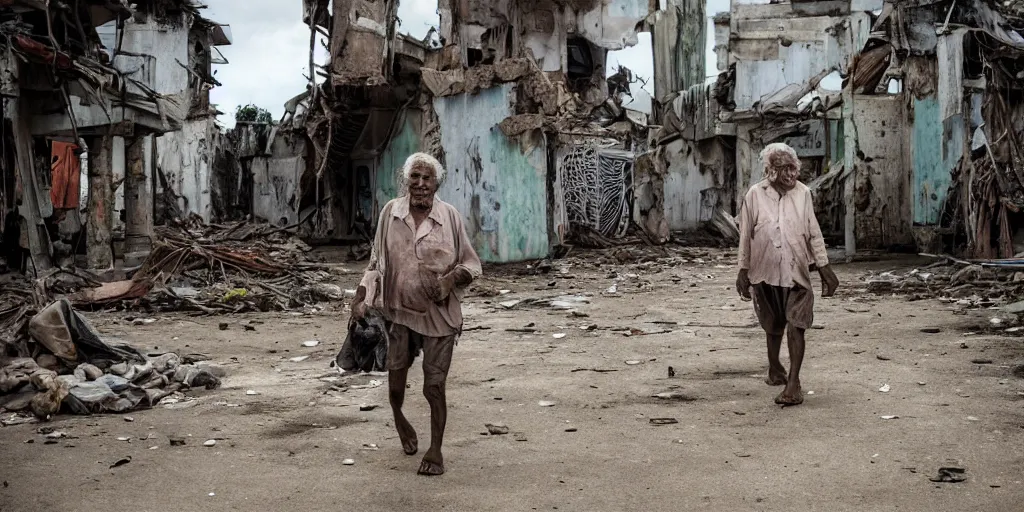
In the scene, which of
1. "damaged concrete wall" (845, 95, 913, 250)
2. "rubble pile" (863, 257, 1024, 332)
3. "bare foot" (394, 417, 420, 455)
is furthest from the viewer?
"damaged concrete wall" (845, 95, 913, 250)

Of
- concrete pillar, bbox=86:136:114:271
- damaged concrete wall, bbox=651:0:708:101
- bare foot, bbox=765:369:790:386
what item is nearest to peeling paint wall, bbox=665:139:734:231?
damaged concrete wall, bbox=651:0:708:101

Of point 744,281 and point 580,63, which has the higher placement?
point 580,63

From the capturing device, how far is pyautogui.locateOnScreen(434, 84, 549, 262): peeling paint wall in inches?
702

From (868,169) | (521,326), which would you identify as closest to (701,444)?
(521,326)

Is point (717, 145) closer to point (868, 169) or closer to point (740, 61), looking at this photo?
point (740, 61)

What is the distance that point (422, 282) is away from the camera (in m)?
4.83

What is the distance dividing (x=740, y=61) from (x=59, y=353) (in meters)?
21.6

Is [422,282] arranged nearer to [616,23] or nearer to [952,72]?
[952,72]

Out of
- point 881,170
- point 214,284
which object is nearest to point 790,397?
point 214,284

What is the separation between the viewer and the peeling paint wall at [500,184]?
17.8 m

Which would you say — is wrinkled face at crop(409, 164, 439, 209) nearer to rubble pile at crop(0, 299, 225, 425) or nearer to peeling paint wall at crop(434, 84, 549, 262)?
rubble pile at crop(0, 299, 225, 425)

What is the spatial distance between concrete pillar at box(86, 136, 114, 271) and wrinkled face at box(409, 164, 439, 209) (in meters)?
12.9

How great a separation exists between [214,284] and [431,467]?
978 centimetres

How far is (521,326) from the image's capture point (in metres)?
10.6
